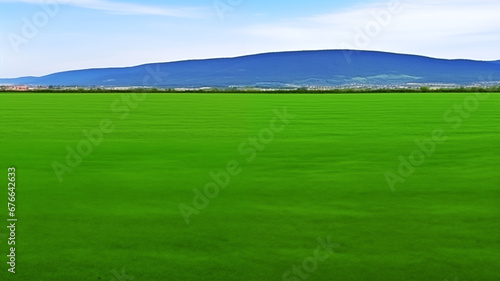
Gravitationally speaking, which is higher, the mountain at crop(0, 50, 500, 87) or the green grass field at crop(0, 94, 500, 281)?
the mountain at crop(0, 50, 500, 87)

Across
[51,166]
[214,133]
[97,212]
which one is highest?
[214,133]

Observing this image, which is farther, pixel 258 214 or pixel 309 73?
pixel 309 73

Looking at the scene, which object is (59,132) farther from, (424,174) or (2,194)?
(424,174)

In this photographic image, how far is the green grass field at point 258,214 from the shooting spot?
5309mm

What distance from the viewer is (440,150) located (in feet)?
43.7

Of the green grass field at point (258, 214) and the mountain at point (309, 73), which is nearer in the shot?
→ the green grass field at point (258, 214)

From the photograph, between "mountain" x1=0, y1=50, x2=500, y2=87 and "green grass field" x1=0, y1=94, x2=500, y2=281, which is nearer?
"green grass field" x1=0, y1=94, x2=500, y2=281

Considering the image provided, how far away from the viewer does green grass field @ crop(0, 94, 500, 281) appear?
5.31 m

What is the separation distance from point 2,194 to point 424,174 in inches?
273

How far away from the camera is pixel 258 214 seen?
282 inches

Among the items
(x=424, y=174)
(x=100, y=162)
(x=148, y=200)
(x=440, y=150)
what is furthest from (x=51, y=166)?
(x=440, y=150)

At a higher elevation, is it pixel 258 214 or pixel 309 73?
pixel 309 73

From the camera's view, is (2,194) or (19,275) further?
(2,194)

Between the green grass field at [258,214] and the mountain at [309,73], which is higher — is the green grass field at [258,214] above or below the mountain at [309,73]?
below
